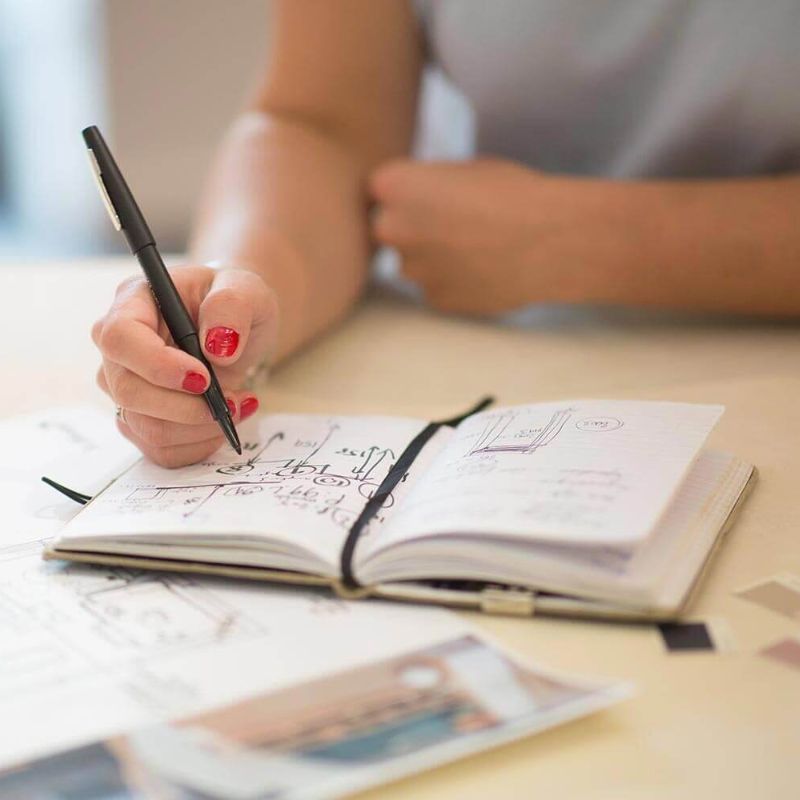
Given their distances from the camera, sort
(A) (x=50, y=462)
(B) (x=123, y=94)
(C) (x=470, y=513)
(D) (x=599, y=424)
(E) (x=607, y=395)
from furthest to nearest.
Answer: (B) (x=123, y=94)
(E) (x=607, y=395)
(A) (x=50, y=462)
(D) (x=599, y=424)
(C) (x=470, y=513)

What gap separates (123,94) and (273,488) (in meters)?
2.77

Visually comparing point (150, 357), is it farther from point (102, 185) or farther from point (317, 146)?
point (317, 146)

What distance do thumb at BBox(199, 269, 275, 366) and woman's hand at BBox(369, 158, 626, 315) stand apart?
38 centimetres

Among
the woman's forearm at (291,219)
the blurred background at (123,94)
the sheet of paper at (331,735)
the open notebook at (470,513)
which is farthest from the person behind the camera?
the blurred background at (123,94)

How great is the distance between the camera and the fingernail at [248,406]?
74cm

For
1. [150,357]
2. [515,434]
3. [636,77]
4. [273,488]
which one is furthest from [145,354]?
[636,77]

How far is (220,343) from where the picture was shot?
2.34 feet

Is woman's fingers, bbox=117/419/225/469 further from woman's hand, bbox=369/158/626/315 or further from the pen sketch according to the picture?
woman's hand, bbox=369/158/626/315

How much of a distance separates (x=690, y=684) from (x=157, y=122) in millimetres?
2985

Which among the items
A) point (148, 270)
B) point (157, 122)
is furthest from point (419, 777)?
point (157, 122)

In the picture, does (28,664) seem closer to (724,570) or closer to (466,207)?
(724,570)

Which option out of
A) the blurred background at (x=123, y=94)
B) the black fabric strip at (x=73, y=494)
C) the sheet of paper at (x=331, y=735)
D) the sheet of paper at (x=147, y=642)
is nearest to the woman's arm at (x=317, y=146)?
the black fabric strip at (x=73, y=494)

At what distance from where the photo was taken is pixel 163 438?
2.29ft

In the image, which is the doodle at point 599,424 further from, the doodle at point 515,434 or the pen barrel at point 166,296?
the pen barrel at point 166,296
